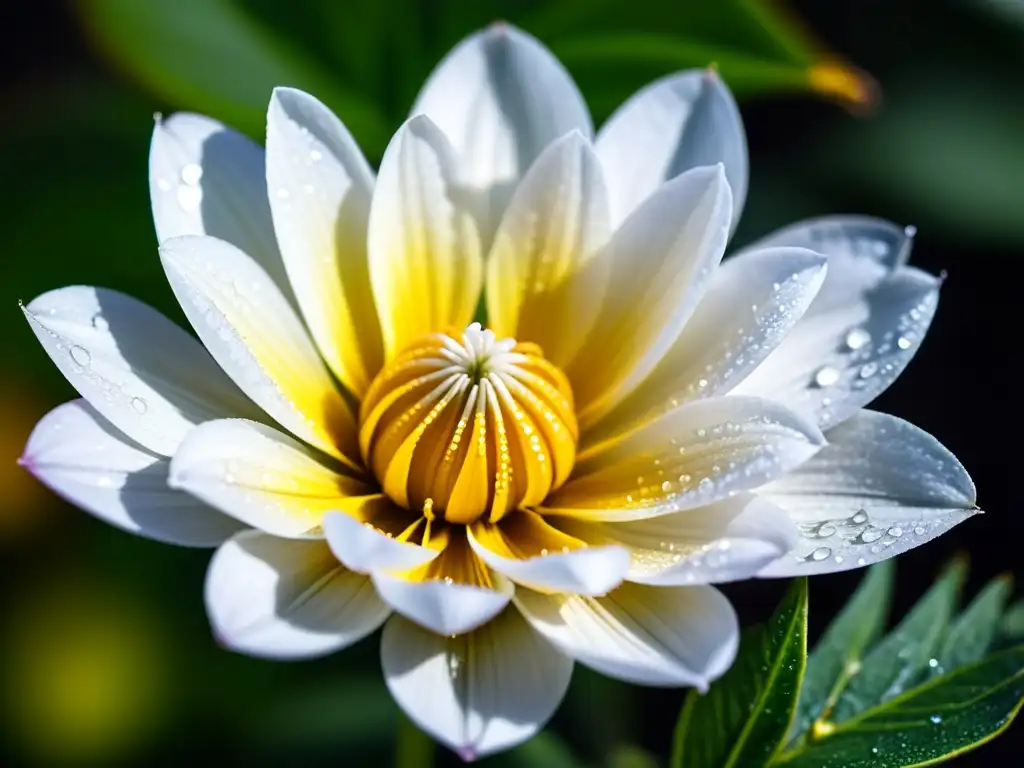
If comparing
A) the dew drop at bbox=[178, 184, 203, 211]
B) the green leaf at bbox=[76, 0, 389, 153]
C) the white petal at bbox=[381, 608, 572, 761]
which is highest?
the dew drop at bbox=[178, 184, 203, 211]

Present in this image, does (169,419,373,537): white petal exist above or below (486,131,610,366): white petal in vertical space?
below

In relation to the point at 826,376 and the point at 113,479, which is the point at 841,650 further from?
the point at 113,479

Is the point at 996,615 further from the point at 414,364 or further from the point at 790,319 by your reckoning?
the point at 414,364

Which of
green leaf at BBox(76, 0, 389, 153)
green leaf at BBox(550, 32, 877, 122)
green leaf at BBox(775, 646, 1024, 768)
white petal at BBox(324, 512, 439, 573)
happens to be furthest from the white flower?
green leaf at BBox(76, 0, 389, 153)

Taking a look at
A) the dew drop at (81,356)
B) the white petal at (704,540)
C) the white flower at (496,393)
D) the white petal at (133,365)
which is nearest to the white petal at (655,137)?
the white flower at (496,393)

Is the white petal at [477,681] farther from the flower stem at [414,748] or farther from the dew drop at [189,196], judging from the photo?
the dew drop at [189,196]

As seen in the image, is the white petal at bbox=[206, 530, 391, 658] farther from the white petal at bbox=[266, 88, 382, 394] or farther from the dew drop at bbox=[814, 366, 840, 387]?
the dew drop at bbox=[814, 366, 840, 387]
